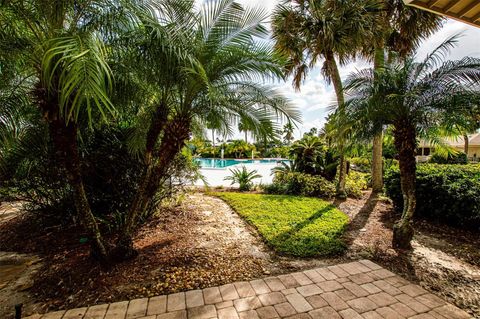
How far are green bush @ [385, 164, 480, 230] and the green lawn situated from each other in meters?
1.95

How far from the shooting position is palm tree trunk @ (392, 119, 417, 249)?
400cm

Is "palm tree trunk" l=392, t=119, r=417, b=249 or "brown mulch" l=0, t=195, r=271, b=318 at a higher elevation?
"palm tree trunk" l=392, t=119, r=417, b=249

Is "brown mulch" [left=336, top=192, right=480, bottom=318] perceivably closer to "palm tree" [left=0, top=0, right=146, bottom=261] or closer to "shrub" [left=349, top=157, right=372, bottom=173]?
"palm tree" [left=0, top=0, right=146, bottom=261]

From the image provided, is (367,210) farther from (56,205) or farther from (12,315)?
(56,205)

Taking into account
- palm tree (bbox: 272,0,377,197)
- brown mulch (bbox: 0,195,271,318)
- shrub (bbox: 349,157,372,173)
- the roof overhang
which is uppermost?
palm tree (bbox: 272,0,377,197)

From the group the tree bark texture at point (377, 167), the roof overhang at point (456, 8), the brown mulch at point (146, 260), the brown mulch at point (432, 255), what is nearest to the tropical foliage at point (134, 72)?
the brown mulch at point (146, 260)

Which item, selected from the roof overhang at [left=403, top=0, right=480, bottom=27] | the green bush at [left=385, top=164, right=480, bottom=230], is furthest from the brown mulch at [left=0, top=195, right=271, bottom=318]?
the roof overhang at [left=403, top=0, right=480, bottom=27]

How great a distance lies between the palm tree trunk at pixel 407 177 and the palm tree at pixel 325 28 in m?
1.81

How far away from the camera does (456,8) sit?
395 cm

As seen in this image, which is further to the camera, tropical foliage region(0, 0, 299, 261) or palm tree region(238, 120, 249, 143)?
palm tree region(238, 120, 249, 143)

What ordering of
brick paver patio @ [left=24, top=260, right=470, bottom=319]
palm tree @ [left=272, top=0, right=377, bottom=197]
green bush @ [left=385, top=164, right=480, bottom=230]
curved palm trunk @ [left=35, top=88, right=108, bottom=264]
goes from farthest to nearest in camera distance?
palm tree @ [left=272, top=0, right=377, bottom=197]
green bush @ [left=385, top=164, right=480, bottom=230]
curved palm trunk @ [left=35, top=88, right=108, bottom=264]
brick paver patio @ [left=24, top=260, right=470, bottom=319]

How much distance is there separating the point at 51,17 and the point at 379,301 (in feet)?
17.2

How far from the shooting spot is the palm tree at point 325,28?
636 cm

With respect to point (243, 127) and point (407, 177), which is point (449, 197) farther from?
point (243, 127)
